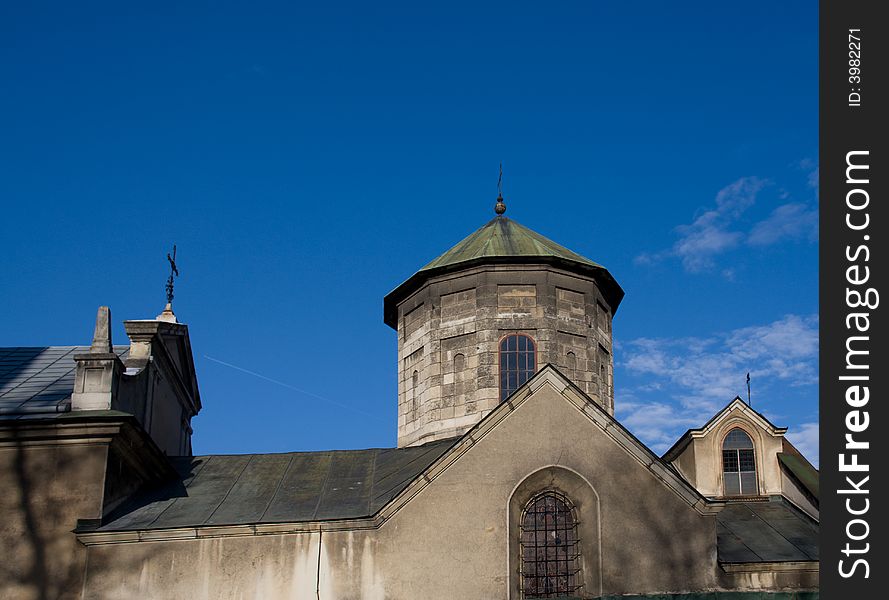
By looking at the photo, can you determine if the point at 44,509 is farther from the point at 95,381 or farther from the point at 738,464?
the point at 738,464

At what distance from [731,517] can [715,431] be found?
96.9 inches

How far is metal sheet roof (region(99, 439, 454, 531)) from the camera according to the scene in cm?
1938

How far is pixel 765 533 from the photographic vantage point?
2162 cm

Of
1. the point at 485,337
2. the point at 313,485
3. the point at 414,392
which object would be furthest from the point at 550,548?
the point at 414,392

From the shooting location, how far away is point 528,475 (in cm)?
1961

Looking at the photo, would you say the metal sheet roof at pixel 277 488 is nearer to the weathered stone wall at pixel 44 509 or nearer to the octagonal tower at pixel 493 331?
the weathered stone wall at pixel 44 509

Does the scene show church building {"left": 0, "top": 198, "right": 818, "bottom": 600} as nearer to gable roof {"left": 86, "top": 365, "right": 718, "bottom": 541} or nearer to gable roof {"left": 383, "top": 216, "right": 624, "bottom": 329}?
gable roof {"left": 86, "top": 365, "right": 718, "bottom": 541}

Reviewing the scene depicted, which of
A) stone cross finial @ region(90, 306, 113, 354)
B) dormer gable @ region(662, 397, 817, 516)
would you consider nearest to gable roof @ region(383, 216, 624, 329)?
dormer gable @ region(662, 397, 817, 516)

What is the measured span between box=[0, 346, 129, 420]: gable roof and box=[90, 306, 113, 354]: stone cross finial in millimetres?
1135

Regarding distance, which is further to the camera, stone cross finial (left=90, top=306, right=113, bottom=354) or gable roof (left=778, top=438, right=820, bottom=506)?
gable roof (left=778, top=438, right=820, bottom=506)
